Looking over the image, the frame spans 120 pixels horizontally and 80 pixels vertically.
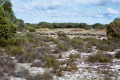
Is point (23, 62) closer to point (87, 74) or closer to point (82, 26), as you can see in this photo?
point (87, 74)

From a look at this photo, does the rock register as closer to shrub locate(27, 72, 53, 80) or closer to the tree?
the tree

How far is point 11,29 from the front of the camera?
107 ft

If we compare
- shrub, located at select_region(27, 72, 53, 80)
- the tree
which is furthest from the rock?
shrub, located at select_region(27, 72, 53, 80)

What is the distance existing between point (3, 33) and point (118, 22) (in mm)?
20677

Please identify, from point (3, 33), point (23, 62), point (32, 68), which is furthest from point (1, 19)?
point (32, 68)

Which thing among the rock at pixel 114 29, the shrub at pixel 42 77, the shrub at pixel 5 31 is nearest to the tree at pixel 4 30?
the shrub at pixel 5 31

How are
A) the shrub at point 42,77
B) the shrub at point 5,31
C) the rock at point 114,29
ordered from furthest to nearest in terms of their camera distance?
the rock at point 114,29, the shrub at point 5,31, the shrub at point 42,77

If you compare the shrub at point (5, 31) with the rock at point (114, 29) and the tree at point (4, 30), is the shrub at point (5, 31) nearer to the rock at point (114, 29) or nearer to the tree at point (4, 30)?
the tree at point (4, 30)

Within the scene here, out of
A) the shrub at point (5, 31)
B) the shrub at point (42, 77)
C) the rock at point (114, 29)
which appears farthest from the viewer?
the rock at point (114, 29)

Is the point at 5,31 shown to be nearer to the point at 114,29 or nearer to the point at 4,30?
the point at 4,30

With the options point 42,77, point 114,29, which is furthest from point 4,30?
point 114,29

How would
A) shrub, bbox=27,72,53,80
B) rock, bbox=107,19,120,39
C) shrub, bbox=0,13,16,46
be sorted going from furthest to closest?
rock, bbox=107,19,120,39
shrub, bbox=0,13,16,46
shrub, bbox=27,72,53,80

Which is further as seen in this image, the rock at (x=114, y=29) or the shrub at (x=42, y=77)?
the rock at (x=114, y=29)

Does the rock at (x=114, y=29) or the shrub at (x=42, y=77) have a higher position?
the rock at (x=114, y=29)
